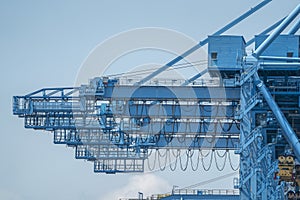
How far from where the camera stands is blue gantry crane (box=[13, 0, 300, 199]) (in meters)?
47.8

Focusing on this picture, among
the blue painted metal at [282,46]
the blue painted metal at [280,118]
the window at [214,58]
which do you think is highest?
the blue painted metal at [282,46]

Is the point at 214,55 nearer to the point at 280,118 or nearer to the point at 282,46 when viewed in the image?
the point at 282,46

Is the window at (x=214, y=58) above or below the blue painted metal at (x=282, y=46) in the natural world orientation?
below

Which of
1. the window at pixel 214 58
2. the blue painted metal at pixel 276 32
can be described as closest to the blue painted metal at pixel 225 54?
the window at pixel 214 58

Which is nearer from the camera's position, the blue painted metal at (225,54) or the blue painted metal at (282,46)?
the blue painted metal at (225,54)

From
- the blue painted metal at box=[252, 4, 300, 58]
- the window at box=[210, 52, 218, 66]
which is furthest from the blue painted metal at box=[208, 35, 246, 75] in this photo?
the blue painted metal at box=[252, 4, 300, 58]

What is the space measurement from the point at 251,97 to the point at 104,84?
7470 mm

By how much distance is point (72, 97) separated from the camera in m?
51.3

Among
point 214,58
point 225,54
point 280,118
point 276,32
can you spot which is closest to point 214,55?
point 214,58

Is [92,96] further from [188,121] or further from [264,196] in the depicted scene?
[264,196]

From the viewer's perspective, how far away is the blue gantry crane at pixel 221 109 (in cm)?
4781

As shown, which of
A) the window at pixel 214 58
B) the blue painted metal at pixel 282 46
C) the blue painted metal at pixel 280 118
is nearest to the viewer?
the blue painted metal at pixel 280 118

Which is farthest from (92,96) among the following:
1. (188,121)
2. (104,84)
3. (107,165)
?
(107,165)

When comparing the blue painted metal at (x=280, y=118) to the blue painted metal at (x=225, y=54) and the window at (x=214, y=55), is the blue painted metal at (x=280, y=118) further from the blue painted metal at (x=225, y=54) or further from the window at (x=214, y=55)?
the window at (x=214, y=55)
